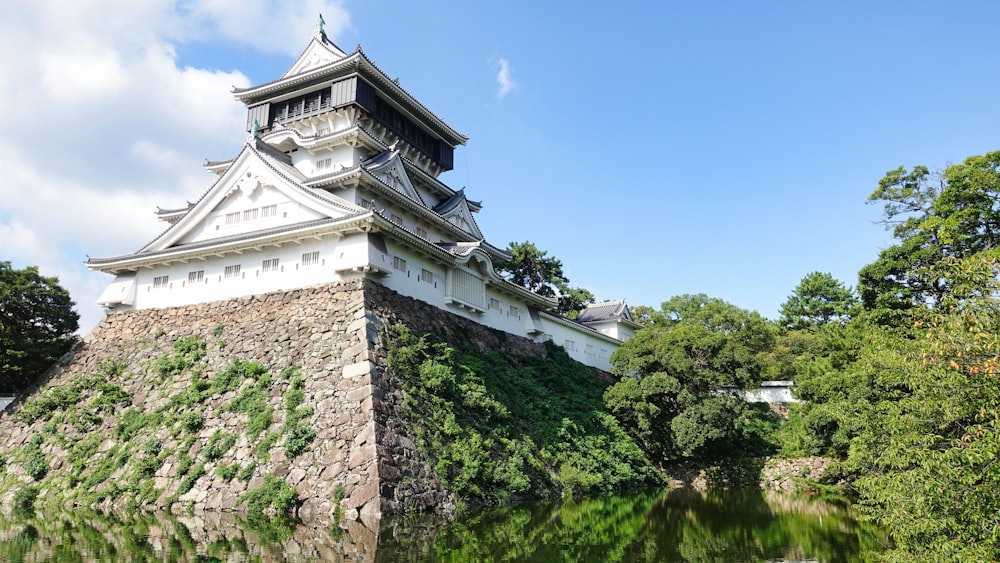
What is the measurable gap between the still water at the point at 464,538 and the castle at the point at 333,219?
24.4 feet

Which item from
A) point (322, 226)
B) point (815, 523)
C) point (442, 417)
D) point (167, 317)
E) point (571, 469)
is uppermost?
point (322, 226)

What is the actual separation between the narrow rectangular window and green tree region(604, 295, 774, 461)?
11228mm

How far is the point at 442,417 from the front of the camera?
48.8 ft

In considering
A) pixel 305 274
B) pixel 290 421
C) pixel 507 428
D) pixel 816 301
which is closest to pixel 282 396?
pixel 290 421

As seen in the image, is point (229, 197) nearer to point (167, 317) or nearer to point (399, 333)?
point (167, 317)

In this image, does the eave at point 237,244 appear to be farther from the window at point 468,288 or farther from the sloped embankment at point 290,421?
the window at point 468,288

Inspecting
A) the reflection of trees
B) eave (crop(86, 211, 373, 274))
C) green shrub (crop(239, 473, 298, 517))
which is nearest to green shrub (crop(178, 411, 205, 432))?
green shrub (crop(239, 473, 298, 517))

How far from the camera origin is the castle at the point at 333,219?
58.1ft

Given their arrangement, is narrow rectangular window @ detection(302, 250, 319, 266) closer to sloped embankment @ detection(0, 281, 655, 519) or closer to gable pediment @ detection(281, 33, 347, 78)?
sloped embankment @ detection(0, 281, 655, 519)

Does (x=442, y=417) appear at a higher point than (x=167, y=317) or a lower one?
lower

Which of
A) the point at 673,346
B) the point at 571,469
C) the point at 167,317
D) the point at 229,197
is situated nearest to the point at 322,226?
the point at 229,197

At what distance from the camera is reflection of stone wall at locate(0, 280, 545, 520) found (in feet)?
40.5

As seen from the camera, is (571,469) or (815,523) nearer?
(815,523)

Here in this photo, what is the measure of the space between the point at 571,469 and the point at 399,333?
6016mm
